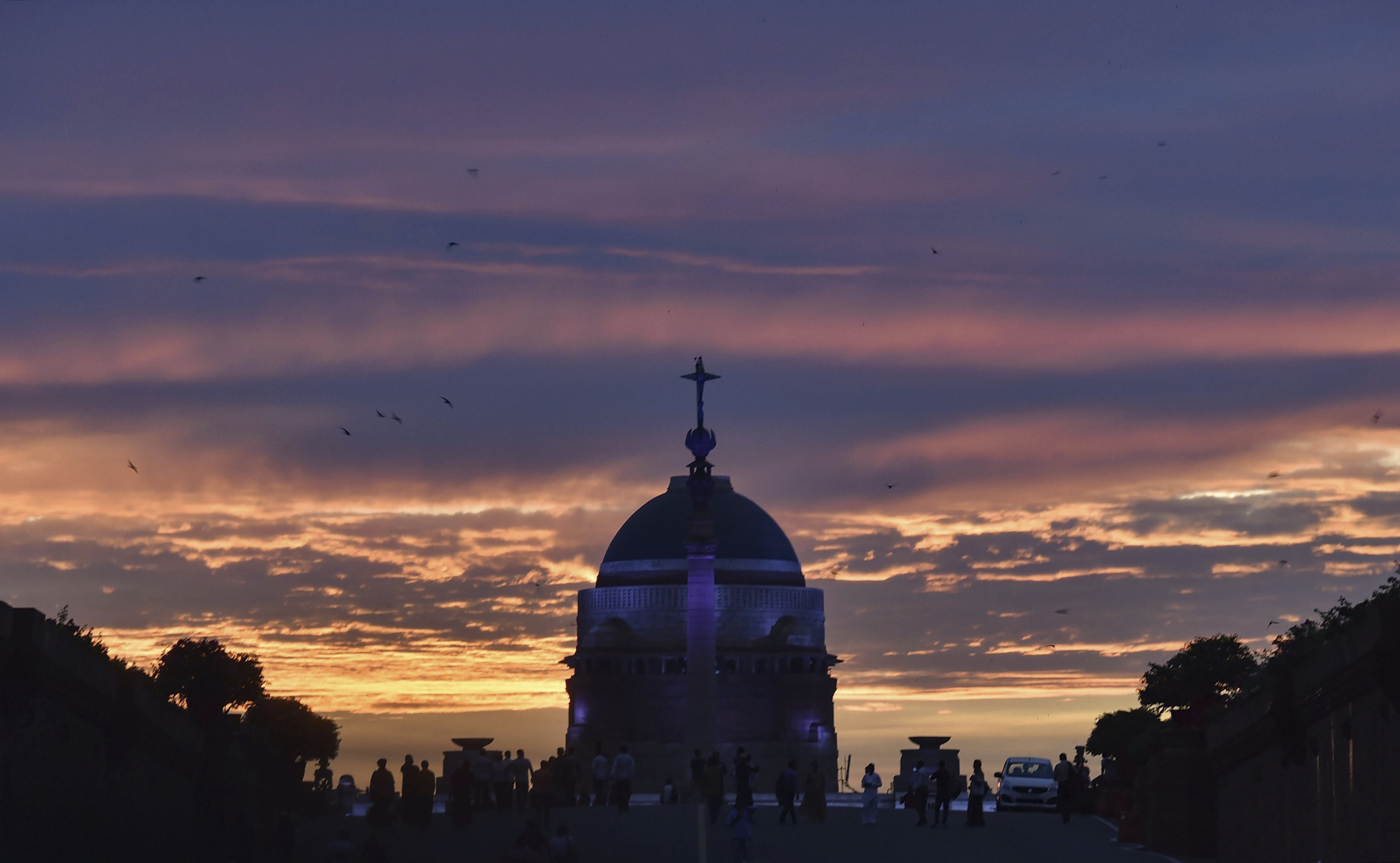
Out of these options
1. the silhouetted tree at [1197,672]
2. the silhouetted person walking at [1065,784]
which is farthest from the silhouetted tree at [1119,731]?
the silhouetted person walking at [1065,784]

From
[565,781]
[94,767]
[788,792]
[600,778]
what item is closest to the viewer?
[94,767]

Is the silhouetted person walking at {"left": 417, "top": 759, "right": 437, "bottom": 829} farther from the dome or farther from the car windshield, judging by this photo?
the dome

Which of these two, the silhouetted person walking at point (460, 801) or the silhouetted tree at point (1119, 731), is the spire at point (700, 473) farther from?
the silhouetted person walking at point (460, 801)

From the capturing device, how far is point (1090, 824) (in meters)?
57.8

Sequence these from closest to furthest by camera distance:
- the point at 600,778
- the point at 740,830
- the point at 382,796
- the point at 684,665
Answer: the point at 740,830
the point at 382,796
the point at 600,778
the point at 684,665

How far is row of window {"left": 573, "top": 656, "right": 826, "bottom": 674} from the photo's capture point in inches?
5271

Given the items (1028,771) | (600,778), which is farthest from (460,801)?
(1028,771)

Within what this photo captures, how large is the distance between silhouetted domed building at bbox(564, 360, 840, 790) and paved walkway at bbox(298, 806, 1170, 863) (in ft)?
231

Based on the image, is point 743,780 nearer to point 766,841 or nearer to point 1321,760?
point 766,841

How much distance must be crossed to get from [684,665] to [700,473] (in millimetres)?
29443

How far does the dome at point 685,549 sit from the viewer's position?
137 meters

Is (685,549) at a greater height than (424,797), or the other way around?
(685,549)

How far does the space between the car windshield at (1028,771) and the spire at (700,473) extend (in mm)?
38943

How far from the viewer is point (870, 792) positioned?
55.1 metres
